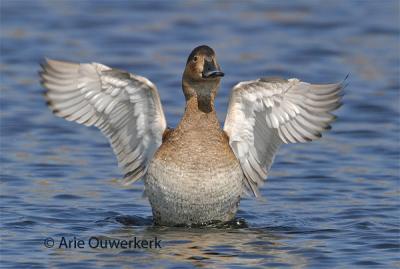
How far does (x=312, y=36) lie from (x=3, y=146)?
7.26 m

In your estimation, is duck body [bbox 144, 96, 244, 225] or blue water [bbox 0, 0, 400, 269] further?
duck body [bbox 144, 96, 244, 225]

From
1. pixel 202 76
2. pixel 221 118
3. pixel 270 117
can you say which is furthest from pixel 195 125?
pixel 221 118

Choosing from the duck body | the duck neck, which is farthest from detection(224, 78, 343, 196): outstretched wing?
the duck body

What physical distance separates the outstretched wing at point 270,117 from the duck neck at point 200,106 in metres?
0.19

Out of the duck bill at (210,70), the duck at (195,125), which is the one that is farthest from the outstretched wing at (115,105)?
the duck bill at (210,70)

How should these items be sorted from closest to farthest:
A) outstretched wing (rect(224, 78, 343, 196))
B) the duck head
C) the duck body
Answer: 1. the duck body
2. the duck head
3. outstretched wing (rect(224, 78, 343, 196))

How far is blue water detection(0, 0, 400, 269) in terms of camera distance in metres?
8.59

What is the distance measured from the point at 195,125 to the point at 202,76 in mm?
418

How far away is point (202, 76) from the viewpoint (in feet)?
29.2

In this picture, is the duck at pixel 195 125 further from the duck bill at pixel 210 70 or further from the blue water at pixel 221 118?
the blue water at pixel 221 118

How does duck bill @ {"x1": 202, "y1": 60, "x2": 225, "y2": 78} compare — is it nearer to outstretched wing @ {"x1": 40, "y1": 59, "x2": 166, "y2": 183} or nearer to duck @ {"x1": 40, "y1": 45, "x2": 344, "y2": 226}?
duck @ {"x1": 40, "y1": 45, "x2": 344, "y2": 226}

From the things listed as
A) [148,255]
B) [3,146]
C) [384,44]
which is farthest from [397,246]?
[384,44]

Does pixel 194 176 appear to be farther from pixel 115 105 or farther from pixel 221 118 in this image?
pixel 221 118

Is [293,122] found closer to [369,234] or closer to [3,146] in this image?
[369,234]
